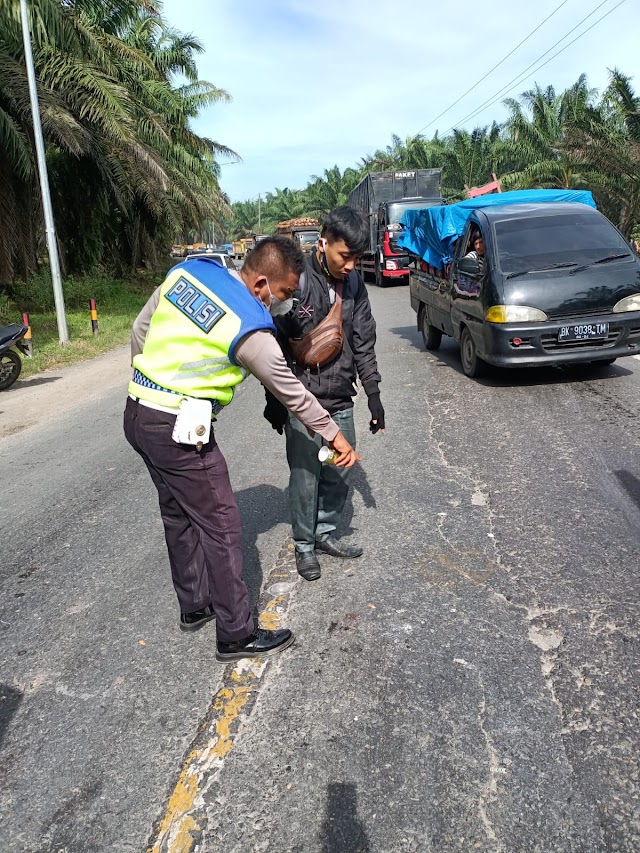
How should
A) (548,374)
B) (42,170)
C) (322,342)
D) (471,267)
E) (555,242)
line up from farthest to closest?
(42,170), (548,374), (555,242), (471,267), (322,342)

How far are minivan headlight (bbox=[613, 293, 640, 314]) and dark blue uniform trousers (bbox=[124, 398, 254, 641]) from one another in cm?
564

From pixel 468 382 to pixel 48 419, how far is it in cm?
476

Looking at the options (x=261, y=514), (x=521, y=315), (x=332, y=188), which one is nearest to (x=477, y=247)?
(x=521, y=315)

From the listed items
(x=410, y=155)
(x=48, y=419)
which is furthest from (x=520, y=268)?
(x=410, y=155)

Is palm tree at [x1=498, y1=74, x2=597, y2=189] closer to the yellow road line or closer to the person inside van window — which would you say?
the person inside van window

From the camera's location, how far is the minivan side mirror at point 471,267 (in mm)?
7750

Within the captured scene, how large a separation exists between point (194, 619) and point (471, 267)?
5.66m

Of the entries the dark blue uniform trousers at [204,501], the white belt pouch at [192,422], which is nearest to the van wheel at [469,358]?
the dark blue uniform trousers at [204,501]

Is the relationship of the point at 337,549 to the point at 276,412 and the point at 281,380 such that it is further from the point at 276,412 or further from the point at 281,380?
→ the point at 281,380

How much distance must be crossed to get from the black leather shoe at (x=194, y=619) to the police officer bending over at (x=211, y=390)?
0.22 m

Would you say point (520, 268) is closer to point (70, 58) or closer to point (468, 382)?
point (468, 382)

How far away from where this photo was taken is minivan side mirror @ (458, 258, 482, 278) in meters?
7.75

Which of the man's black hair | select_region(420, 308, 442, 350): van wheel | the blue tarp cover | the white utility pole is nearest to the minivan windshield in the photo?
the blue tarp cover

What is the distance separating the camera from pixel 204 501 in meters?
2.87
